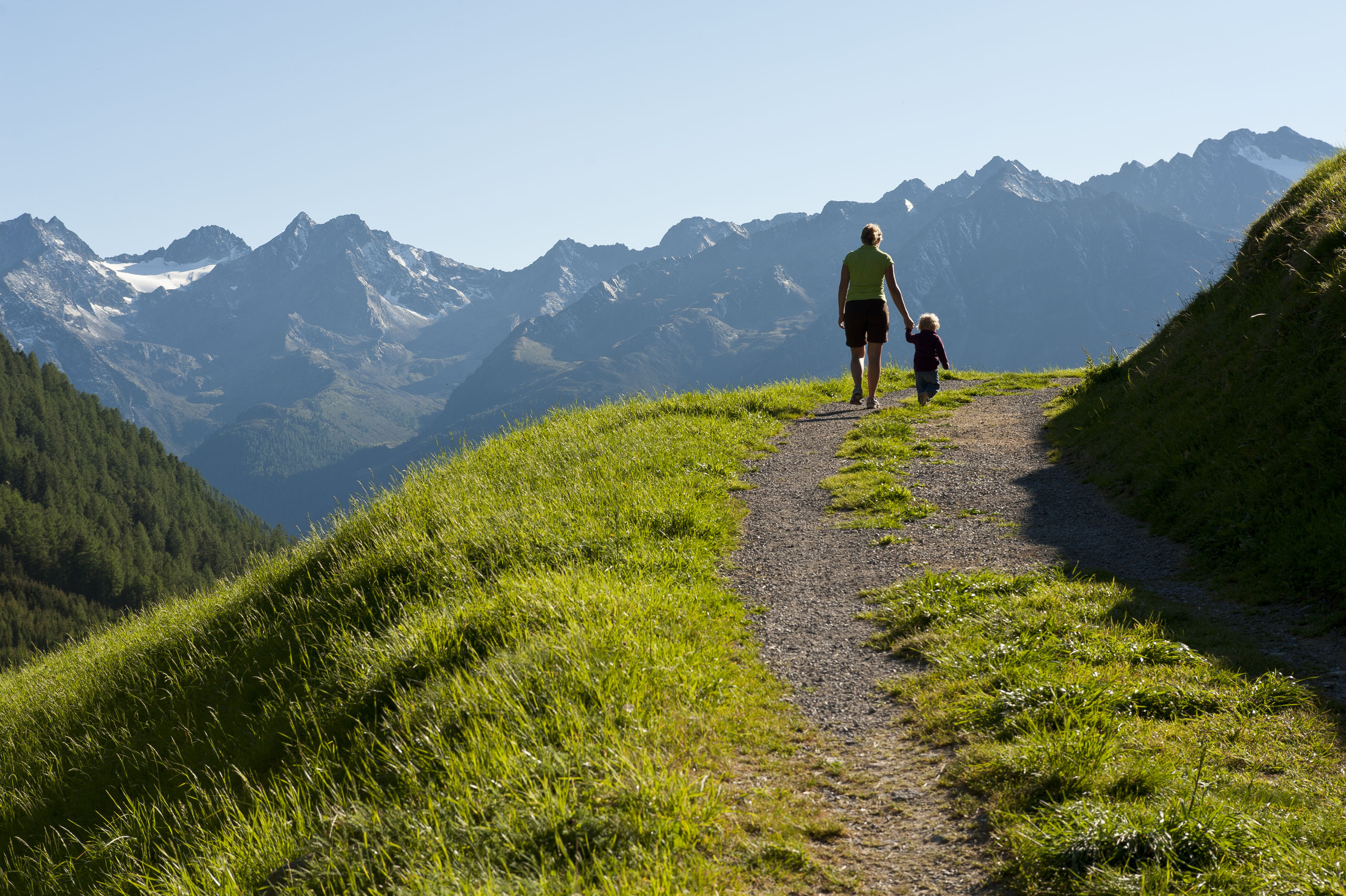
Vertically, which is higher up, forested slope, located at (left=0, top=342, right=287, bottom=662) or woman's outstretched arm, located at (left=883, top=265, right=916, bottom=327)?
woman's outstretched arm, located at (left=883, top=265, right=916, bottom=327)

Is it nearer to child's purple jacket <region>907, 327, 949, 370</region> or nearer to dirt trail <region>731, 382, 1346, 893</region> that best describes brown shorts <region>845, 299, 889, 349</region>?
child's purple jacket <region>907, 327, 949, 370</region>

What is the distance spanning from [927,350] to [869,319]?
6.48 feet

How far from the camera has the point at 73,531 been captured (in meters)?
164

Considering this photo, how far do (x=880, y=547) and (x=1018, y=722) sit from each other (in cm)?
435

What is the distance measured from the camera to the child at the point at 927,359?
18406 millimetres

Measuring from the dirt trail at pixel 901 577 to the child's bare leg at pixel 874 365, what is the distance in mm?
2418

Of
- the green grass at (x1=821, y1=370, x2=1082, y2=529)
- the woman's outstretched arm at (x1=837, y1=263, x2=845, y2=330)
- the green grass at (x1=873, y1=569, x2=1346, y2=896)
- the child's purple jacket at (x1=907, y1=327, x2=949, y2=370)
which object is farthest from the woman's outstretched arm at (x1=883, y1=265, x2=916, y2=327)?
the green grass at (x1=873, y1=569, x2=1346, y2=896)

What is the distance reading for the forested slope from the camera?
14900 cm

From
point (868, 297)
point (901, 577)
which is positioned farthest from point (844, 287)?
point (901, 577)

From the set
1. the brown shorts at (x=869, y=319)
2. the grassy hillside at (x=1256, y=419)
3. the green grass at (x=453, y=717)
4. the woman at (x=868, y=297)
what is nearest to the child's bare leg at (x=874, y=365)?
the woman at (x=868, y=297)

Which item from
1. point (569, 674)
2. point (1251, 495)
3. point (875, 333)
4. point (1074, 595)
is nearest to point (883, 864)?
point (569, 674)

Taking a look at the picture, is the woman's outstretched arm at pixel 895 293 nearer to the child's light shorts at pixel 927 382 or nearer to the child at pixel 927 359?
the child at pixel 927 359

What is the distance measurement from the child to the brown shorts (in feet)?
3.32

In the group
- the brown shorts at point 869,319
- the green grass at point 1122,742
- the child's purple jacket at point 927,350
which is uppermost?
the brown shorts at point 869,319
